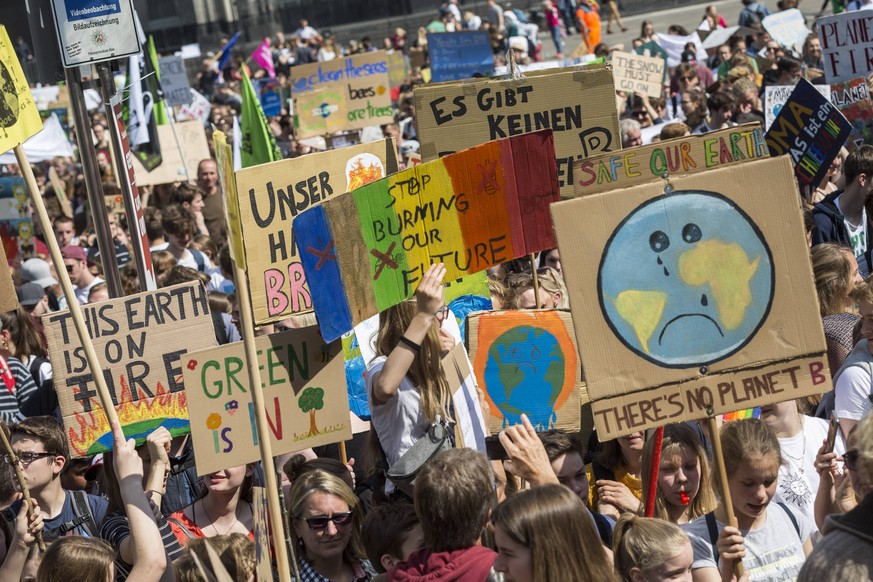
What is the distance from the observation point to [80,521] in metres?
4.67

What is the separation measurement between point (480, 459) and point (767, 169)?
1183mm

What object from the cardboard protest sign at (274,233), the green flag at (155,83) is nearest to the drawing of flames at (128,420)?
the cardboard protest sign at (274,233)

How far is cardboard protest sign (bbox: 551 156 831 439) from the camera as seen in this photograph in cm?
353

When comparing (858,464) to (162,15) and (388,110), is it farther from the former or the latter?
(162,15)

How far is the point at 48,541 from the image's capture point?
4.43 m

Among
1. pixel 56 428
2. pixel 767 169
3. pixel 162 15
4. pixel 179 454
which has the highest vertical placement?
pixel 162 15

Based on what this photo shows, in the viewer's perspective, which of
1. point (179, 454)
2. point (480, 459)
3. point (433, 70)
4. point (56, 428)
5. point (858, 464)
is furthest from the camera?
point (433, 70)

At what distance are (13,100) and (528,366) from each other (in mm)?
2200

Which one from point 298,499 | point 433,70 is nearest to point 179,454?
point 298,499

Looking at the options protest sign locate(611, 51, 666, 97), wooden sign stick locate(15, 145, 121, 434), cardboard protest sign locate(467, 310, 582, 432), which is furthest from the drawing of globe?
protest sign locate(611, 51, 666, 97)

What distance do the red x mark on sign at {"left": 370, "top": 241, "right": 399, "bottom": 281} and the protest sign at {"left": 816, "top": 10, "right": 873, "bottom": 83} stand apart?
20.6ft

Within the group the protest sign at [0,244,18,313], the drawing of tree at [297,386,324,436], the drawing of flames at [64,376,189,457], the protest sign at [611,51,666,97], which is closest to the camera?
the drawing of tree at [297,386,324,436]

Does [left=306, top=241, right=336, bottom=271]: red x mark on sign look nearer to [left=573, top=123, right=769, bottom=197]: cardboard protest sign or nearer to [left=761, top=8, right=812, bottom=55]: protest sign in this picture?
[left=573, top=123, right=769, bottom=197]: cardboard protest sign

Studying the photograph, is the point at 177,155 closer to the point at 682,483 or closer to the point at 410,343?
the point at 410,343
